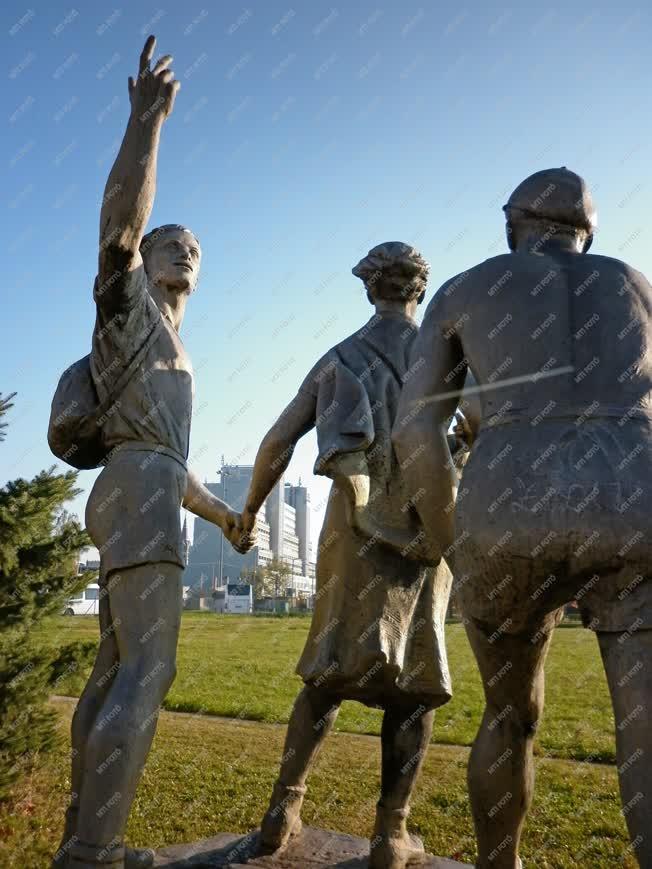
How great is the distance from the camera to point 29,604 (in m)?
6.92

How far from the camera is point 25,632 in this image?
274 inches

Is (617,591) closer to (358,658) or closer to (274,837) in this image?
(358,658)

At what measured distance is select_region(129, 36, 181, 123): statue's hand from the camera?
291 cm

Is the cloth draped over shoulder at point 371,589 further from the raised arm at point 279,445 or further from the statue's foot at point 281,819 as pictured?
the statue's foot at point 281,819

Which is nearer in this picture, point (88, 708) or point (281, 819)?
point (88, 708)

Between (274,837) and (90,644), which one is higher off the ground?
(90,644)

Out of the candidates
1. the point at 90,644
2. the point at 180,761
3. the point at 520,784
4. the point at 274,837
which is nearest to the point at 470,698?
the point at 180,761

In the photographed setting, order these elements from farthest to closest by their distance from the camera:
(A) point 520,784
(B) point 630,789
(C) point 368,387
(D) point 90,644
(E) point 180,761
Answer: (E) point 180,761, (D) point 90,644, (C) point 368,387, (A) point 520,784, (B) point 630,789

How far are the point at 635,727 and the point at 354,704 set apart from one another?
11.5 meters

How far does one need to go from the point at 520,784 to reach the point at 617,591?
838mm

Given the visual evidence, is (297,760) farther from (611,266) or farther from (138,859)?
(611,266)

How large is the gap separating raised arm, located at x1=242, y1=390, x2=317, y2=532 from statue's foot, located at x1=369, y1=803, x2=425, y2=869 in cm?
156

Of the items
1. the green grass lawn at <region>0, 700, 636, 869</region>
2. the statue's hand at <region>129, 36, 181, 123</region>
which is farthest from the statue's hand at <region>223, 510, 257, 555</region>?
the green grass lawn at <region>0, 700, 636, 869</region>

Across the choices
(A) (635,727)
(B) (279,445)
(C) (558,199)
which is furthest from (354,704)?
(C) (558,199)
